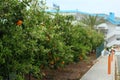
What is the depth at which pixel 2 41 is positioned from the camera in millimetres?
9156

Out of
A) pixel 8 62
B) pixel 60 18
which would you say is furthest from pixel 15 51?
pixel 60 18

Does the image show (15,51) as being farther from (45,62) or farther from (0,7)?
(45,62)

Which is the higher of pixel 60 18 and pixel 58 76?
pixel 60 18

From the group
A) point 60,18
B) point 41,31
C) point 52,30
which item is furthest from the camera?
point 60,18

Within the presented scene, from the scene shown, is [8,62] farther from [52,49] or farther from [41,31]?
[52,49]

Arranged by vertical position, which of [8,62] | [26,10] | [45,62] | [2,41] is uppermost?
[26,10]

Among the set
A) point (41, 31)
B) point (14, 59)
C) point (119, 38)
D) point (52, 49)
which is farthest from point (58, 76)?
point (119, 38)

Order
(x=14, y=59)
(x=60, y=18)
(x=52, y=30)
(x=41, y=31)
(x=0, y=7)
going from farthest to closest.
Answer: (x=60, y=18) → (x=52, y=30) → (x=41, y=31) → (x=14, y=59) → (x=0, y=7)

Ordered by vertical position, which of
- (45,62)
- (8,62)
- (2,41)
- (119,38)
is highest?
(2,41)

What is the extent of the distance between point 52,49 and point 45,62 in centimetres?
60

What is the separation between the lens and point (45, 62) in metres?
13.8

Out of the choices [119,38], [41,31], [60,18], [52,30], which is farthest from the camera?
[119,38]

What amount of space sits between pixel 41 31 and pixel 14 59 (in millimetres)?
1588

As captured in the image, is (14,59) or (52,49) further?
(52,49)
